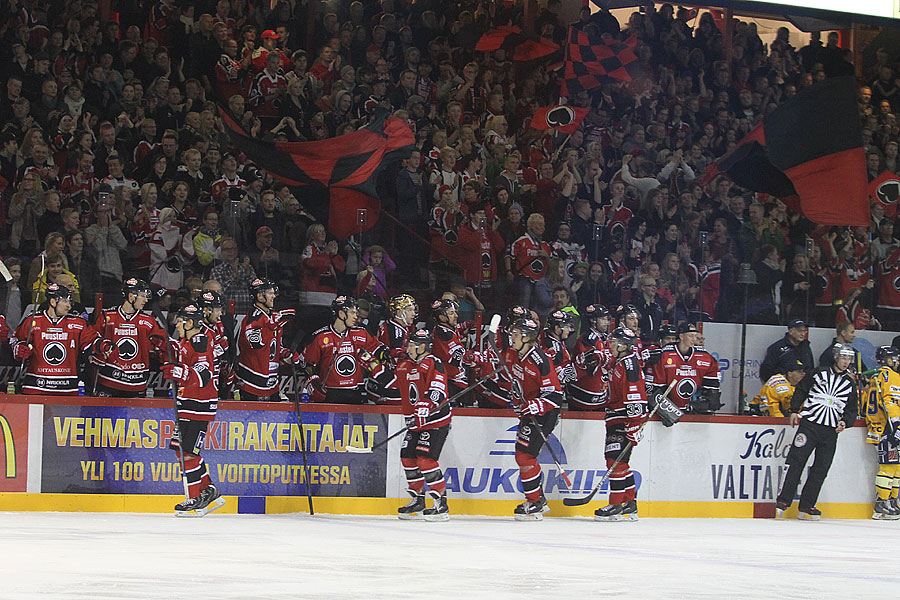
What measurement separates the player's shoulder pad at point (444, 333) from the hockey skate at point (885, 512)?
4.58 meters

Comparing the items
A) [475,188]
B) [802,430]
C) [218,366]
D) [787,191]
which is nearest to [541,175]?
[475,188]

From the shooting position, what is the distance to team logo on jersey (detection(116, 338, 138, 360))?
10461 mm

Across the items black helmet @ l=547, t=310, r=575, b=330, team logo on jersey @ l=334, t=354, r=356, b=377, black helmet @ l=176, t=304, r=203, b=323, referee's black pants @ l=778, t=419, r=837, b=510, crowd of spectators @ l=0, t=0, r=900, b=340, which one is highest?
crowd of spectators @ l=0, t=0, r=900, b=340

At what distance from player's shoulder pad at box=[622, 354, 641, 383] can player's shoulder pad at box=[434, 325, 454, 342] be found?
5.08ft

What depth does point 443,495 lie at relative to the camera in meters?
10.3

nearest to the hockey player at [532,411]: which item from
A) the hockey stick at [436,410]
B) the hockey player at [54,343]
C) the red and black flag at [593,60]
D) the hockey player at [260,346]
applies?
the hockey stick at [436,410]

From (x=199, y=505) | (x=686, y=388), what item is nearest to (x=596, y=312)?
(x=686, y=388)

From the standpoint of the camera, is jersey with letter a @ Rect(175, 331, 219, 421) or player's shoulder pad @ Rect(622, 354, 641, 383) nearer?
jersey with letter a @ Rect(175, 331, 219, 421)

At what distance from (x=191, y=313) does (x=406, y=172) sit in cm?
355

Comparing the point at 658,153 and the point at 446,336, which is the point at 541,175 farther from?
the point at 446,336

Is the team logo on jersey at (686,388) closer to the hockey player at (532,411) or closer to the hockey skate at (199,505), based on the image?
the hockey player at (532,411)

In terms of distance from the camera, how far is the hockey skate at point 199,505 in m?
9.82

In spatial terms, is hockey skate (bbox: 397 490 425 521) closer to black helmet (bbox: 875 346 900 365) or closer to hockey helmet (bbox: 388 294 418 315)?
hockey helmet (bbox: 388 294 418 315)

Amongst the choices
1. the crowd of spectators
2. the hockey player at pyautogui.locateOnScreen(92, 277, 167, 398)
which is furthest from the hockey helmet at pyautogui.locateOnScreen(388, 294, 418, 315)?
the hockey player at pyautogui.locateOnScreen(92, 277, 167, 398)
